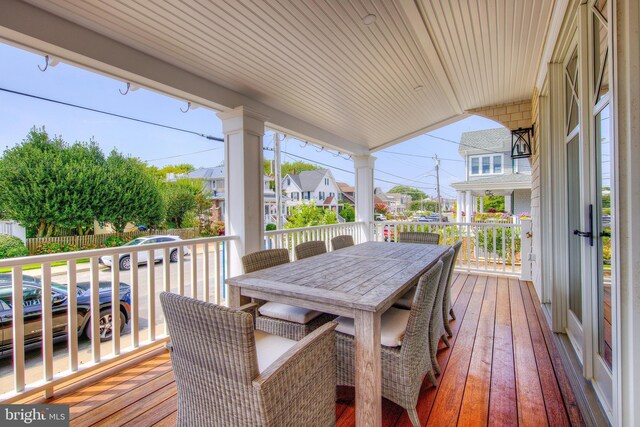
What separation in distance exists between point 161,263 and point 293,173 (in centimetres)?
1453

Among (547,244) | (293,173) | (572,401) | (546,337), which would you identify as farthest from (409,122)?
(293,173)

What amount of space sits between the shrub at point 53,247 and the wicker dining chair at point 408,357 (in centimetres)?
254

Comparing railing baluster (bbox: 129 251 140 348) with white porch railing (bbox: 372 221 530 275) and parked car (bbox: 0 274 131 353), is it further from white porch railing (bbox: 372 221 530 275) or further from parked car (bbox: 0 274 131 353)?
white porch railing (bbox: 372 221 530 275)

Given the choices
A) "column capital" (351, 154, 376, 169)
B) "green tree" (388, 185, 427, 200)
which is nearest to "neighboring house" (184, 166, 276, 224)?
"column capital" (351, 154, 376, 169)

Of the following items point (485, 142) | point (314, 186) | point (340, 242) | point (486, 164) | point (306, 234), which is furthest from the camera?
point (314, 186)

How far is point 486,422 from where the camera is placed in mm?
1536

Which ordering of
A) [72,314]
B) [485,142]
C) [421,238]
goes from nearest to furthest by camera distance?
[72,314], [421,238], [485,142]

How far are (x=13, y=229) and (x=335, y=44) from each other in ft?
10.8

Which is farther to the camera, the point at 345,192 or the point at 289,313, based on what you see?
the point at 345,192

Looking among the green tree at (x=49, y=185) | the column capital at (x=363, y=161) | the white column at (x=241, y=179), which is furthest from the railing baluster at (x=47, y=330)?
the column capital at (x=363, y=161)

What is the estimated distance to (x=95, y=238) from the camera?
2.99 meters

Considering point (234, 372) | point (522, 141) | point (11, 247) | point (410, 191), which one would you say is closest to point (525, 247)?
point (522, 141)

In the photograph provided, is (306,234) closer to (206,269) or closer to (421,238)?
(421,238)

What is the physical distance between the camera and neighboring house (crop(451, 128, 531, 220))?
10828mm
